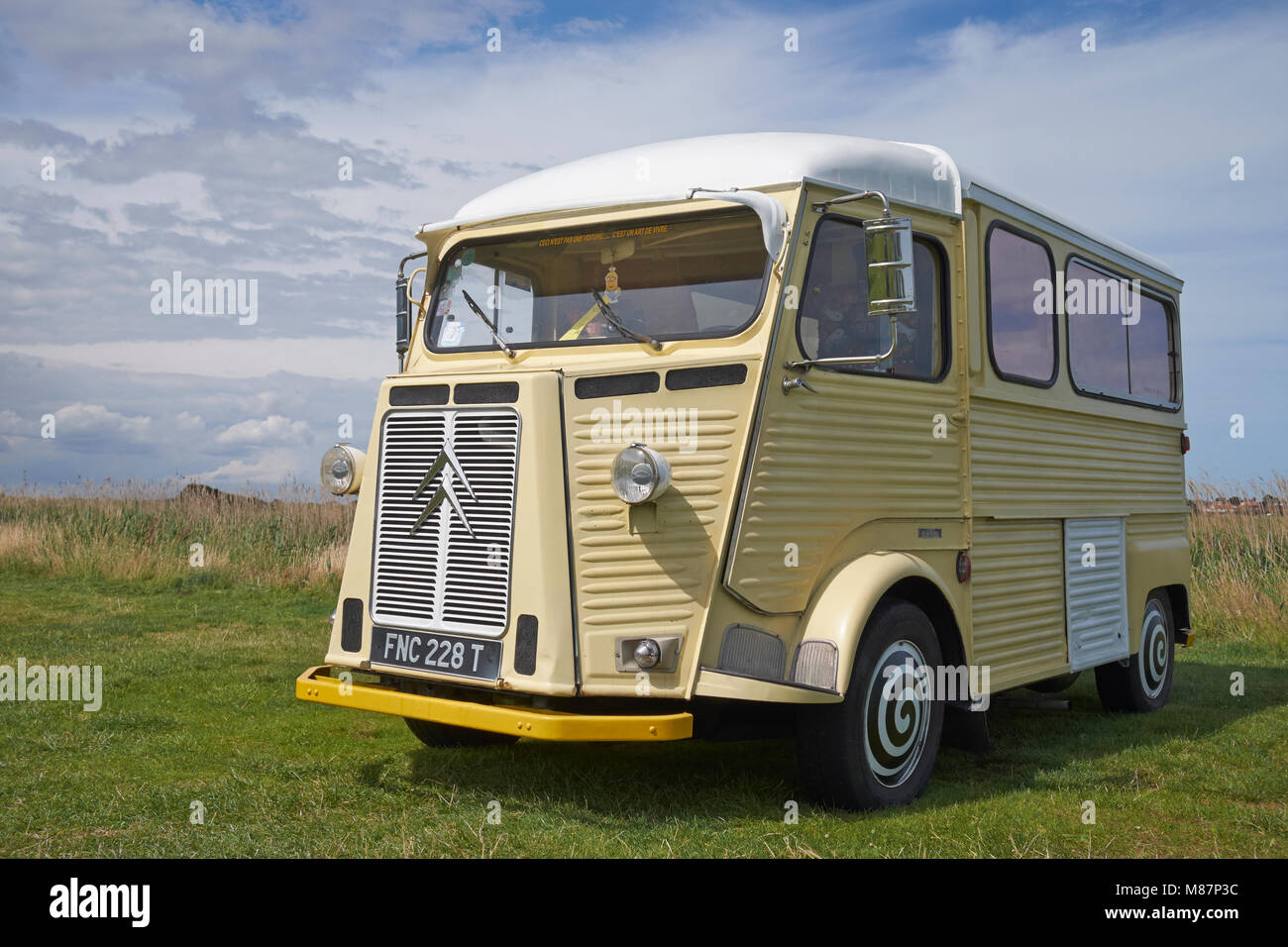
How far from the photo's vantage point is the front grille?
204 inches

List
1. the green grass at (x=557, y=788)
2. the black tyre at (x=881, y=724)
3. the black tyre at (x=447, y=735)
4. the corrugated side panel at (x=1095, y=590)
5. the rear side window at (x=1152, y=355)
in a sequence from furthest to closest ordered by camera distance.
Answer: the rear side window at (x=1152, y=355) → the corrugated side panel at (x=1095, y=590) → the black tyre at (x=447, y=735) → the black tyre at (x=881, y=724) → the green grass at (x=557, y=788)

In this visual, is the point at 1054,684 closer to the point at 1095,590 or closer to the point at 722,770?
the point at 1095,590

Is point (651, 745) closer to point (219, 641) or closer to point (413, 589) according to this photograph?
point (413, 589)

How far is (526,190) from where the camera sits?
614 centimetres

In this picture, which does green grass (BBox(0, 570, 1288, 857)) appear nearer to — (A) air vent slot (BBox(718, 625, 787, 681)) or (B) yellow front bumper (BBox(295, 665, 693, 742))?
(B) yellow front bumper (BBox(295, 665, 693, 742))

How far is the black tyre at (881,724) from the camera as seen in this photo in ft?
17.1

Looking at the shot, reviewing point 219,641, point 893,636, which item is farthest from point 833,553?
point 219,641

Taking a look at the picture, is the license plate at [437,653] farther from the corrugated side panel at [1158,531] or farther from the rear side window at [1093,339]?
the corrugated side panel at [1158,531]

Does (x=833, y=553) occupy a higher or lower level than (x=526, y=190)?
lower

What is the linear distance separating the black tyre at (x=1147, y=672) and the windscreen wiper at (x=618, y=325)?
15.7 feet

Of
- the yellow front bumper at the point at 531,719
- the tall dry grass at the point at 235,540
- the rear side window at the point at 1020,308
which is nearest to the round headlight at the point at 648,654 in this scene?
the yellow front bumper at the point at 531,719

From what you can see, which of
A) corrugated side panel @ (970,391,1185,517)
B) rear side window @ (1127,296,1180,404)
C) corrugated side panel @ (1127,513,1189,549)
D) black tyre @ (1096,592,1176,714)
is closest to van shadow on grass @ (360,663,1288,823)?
black tyre @ (1096,592,1176,714)

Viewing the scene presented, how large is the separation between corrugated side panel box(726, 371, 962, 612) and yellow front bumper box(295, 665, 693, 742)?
679mm

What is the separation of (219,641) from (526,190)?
21.4ft
